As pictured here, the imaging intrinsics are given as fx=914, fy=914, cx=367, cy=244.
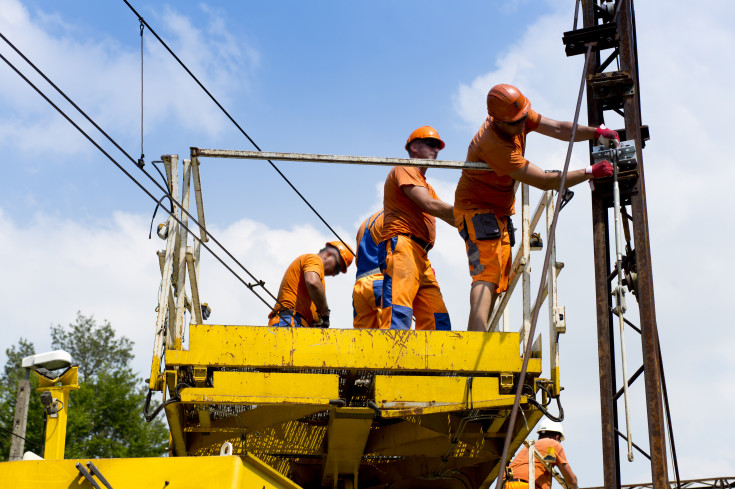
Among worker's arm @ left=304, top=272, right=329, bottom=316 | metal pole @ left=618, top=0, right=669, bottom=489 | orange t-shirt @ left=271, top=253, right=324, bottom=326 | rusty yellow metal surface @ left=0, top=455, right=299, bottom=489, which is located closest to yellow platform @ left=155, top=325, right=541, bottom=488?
metal pole @ left=618, top=0, right=669, bottom=489

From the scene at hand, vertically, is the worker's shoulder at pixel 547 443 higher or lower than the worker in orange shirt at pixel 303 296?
lower

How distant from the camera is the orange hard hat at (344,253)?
9.38 metres

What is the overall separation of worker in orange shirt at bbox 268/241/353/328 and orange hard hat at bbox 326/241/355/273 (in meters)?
0.25

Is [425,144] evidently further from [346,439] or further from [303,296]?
[346,439]

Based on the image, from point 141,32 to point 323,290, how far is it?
2.89 metres

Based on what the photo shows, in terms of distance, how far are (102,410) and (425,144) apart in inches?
1239

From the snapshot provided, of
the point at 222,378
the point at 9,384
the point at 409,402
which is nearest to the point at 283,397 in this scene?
the point at 222,378

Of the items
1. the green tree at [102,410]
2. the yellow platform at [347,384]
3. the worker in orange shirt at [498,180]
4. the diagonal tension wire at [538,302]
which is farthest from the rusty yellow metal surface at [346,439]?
the green tree at [102,410]

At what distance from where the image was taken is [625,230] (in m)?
7.25

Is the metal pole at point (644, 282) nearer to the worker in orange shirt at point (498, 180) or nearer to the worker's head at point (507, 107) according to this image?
the worker in orange shirt at point (498, 180)

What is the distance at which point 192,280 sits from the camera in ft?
23.9

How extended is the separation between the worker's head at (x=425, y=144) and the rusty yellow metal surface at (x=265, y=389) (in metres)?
2.58

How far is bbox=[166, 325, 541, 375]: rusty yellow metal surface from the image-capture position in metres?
5.68

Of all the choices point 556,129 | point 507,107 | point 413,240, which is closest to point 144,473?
point 413,240
